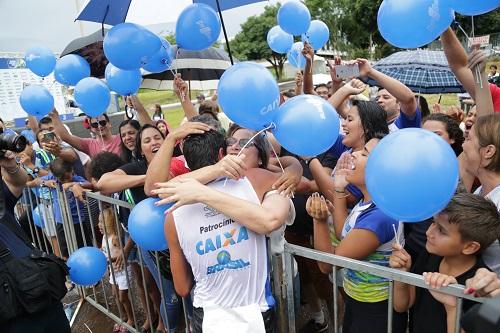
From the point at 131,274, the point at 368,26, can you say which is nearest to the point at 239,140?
the point at 131,274

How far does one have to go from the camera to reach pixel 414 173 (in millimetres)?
1405

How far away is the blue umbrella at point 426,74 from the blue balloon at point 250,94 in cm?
491

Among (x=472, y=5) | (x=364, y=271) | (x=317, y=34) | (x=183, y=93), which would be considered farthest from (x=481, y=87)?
(x=317, y=34)

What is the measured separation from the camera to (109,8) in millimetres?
3225

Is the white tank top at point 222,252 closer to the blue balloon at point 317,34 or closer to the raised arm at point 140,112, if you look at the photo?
the raised arm at point 140,112

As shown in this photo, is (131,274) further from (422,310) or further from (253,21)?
(253,21)

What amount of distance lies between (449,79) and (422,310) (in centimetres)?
519

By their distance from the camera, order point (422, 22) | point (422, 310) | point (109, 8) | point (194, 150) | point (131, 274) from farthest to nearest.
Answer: point (131, 274) < point (109, 8) < point (422, 22) < point (194, 150) < point (422, 310)

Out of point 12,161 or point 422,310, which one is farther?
point 12,161

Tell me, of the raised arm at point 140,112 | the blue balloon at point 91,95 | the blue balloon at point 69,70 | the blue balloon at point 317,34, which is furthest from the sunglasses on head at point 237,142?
the blue balloon at point 317,34

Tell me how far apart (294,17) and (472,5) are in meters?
2.65

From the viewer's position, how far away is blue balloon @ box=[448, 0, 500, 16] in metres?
2.17

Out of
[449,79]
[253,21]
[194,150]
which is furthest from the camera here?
[253,21]

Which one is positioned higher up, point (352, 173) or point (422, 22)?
point (422, 22)
